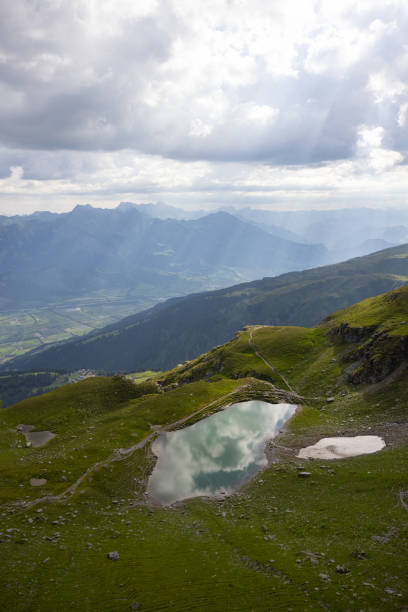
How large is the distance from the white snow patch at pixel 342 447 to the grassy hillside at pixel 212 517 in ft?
6.70

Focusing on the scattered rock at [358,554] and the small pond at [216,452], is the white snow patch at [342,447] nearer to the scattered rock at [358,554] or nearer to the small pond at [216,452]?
the small pond at [216,452]

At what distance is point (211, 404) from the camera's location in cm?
8544

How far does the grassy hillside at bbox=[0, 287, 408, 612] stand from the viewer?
28.2 m

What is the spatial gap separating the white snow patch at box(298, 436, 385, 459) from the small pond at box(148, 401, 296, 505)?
8.20 meters

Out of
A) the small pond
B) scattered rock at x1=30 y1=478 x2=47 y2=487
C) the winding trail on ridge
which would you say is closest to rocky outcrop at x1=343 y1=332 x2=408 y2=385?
the winding trail on ridge

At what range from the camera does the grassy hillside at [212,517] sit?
2822 cm

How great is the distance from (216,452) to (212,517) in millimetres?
20992

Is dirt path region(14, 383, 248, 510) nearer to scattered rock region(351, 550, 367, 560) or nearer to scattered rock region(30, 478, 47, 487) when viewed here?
scattered rock region(30, 478, 47, 487)

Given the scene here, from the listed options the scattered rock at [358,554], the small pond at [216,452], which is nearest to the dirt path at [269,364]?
the small pond at [216,452]

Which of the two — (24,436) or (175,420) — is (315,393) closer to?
(175,420)

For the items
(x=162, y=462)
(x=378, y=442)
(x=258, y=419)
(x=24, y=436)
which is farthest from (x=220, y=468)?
(x=24, y=436)

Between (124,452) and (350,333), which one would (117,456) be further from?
(350,333)

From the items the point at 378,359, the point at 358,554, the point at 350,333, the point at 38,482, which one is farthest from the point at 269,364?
the point at 358,554

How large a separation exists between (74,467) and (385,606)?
48158 millimetres
